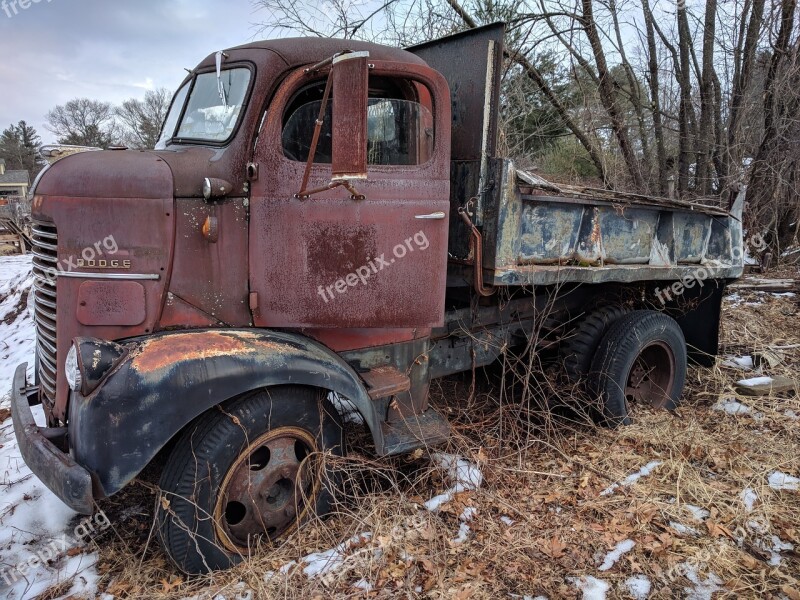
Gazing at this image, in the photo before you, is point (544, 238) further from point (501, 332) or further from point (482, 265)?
point (501, 332)

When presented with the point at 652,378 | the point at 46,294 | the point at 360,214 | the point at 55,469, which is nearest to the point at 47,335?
the point at 46,294

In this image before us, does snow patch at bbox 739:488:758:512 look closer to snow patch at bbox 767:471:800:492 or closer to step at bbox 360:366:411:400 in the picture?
snow patch at bbox 767:471:800:492

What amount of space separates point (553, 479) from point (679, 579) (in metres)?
→ 0.97

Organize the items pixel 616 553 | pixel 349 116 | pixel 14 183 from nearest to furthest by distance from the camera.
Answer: pixel 349 116 < pixel 616 553 < pixel 14 183

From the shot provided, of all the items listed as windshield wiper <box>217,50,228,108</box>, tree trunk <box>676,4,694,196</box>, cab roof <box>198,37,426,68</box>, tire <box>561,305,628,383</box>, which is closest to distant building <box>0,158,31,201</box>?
tree trunk <box>676,4,694,196</box>

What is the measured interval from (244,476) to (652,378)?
11.9ft

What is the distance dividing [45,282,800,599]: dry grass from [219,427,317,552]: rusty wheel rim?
0.41 ft

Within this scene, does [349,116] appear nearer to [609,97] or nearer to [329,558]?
[329,558]

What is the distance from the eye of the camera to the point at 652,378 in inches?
185

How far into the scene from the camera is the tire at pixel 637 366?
4.09 m

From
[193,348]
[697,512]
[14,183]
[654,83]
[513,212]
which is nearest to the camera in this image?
[193,348]

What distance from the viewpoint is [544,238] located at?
3529 mm

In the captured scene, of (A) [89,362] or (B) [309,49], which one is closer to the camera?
(A) [89,362]

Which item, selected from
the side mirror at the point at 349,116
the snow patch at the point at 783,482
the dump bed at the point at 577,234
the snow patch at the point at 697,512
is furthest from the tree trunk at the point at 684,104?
the side mirror at the point at 349,116
